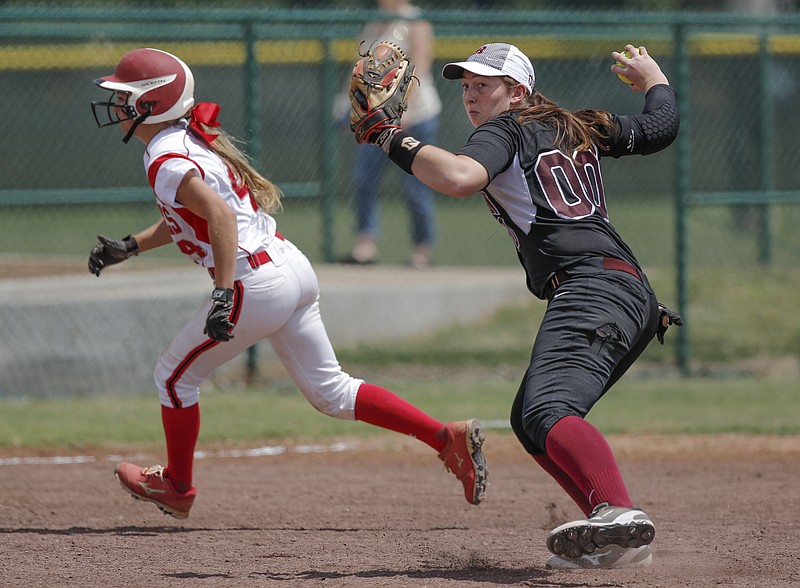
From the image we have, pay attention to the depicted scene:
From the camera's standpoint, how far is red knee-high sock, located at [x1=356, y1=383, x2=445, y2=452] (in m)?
4.98

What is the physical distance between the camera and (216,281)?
4.55 metres

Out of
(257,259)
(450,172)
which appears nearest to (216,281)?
(257,259)

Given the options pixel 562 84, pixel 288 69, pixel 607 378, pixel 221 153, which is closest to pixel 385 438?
pixel 221 153

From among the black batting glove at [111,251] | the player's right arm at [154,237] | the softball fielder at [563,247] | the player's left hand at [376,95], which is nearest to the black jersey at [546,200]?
the softball fielder at [563,247]

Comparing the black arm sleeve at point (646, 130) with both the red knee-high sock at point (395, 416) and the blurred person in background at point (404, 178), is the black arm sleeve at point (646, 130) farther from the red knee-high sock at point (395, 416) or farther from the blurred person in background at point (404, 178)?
the blurred person in background at point (404, 178)

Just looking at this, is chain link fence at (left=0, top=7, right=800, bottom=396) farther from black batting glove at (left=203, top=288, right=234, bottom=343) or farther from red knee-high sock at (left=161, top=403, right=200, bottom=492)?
black batting glove at (left=203, top=288, right=234, bottom=343)

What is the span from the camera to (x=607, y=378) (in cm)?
400

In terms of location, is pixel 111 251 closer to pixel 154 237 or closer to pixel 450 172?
pixel 154 237

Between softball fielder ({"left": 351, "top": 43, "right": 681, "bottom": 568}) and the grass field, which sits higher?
softball fielder ({"left": 351, "top": 43, "right": 681, "bottom": 568})

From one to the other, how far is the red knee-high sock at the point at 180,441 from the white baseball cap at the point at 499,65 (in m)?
1.76

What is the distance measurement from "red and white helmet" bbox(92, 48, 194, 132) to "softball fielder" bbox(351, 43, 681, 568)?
40.0 inches

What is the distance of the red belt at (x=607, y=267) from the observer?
161 inches

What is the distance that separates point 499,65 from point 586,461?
137 centimetres

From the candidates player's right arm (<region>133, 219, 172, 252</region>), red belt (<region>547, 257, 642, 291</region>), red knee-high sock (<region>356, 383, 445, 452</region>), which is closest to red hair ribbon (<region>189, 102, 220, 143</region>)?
player's right arm (<region>133, 219, 172, 252</region>)
